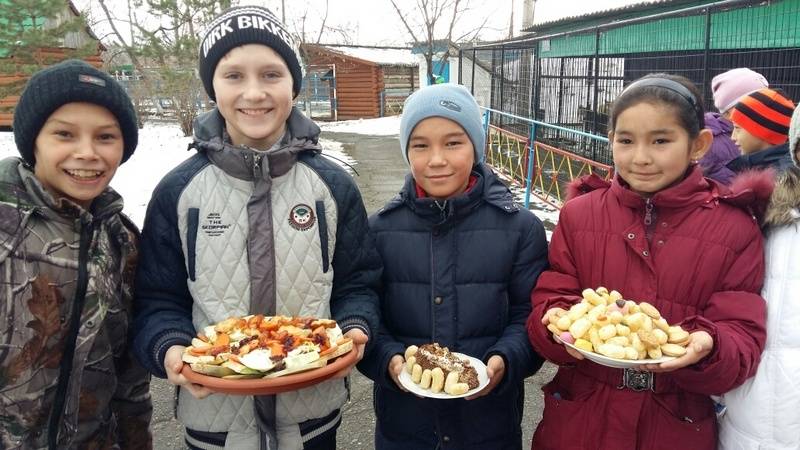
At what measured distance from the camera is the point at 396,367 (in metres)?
2.18

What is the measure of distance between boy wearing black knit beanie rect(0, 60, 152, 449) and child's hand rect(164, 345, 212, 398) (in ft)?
0.89

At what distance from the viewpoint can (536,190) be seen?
981 cm

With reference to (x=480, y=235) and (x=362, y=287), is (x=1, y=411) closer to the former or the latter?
(x=362, y=287)

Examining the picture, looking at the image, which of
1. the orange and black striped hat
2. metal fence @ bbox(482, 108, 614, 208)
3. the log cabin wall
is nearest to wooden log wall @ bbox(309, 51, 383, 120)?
the log cabin wall

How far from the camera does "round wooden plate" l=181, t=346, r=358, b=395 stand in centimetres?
180

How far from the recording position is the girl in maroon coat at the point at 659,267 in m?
1.94

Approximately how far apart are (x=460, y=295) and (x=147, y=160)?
1420cm

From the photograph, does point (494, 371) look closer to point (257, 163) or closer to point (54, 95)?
point (257, 163)

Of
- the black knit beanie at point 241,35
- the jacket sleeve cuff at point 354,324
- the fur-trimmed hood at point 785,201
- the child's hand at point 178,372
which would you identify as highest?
the black knit beanie at point 241,35

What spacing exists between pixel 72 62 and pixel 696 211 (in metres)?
2.21

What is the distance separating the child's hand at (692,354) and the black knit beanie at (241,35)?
1.64 metres

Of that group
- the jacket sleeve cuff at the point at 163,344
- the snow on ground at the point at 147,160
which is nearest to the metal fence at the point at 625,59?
the snow on ground at the point at 147,160

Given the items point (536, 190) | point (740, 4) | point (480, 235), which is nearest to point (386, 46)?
point (536, 190)

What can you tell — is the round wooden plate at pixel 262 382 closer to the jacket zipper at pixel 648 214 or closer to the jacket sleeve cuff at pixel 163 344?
the jacket sleeve cuff at pixel 163 344
